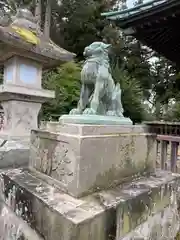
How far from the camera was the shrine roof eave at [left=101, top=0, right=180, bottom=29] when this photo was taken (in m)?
2.38

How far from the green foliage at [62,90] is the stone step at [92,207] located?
12.9 feet

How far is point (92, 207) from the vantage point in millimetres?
1007

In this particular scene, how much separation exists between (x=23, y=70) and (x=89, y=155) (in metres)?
1.18

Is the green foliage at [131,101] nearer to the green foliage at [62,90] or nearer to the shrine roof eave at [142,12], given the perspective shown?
the green foliage at [62,90]

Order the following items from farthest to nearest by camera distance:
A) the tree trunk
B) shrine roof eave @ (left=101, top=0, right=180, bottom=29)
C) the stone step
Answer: the tree trunk → shrine roof eave @ (left=101, top=0, right=180, bottom=29) → the stone step

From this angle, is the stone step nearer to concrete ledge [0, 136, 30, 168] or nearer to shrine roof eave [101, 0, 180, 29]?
concrete ledge [0, 136, 30, 168]

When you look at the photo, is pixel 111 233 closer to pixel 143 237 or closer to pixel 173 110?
pixel 143 237

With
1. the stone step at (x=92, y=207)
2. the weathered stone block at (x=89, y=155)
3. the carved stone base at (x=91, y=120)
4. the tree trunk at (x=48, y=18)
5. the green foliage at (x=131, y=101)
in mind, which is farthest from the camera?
the tree trunk at (x=48, y=18)

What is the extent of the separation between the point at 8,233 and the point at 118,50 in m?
10.7

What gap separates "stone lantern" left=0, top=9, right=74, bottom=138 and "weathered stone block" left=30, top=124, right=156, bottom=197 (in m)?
0.42

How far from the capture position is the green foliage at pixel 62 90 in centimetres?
543

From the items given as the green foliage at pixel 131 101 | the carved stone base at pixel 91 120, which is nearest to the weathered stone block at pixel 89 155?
the carved stone base at pixel 91 120

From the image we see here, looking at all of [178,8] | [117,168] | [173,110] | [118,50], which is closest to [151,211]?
[117,168]

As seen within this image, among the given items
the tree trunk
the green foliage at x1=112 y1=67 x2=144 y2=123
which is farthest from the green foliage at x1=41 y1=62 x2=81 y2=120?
the tree trunk
